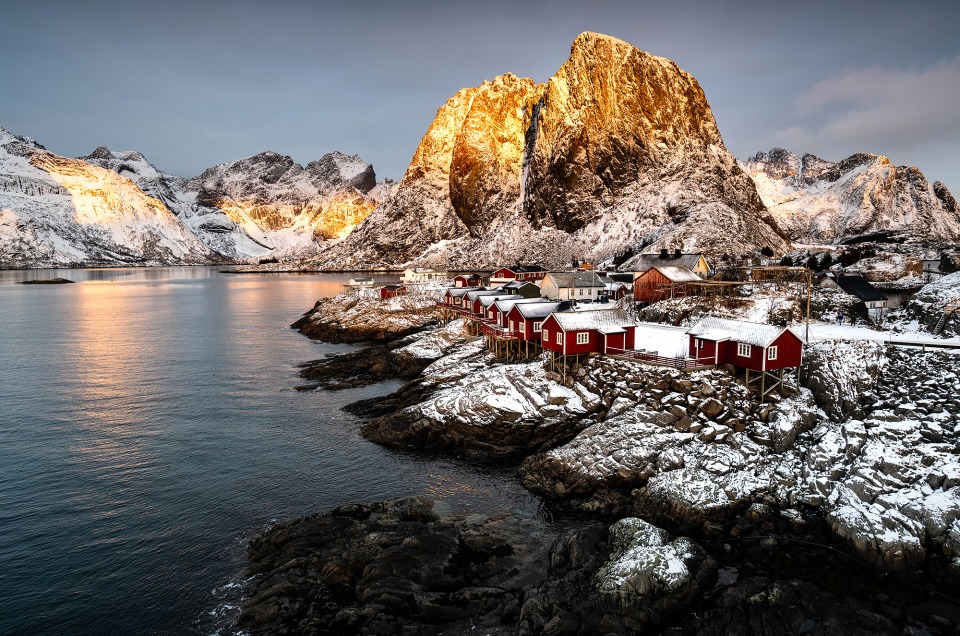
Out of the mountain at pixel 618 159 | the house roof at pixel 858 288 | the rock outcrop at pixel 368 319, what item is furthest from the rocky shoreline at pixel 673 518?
the mountain at pixel 618 159

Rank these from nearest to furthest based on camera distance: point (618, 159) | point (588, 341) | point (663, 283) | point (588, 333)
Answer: point (588, 333) → point (588, 341) → point (663, 283) → point (618, 159)

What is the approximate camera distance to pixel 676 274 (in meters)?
59.8

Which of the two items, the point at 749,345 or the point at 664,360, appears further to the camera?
the point at 664,360

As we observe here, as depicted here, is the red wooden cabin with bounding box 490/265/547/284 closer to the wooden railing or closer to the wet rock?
the wooden railing

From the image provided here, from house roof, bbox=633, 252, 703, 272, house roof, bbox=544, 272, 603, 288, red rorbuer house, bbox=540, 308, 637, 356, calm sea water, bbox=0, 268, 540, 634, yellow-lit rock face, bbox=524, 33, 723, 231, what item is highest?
yellow-lit rock face, bbox=524, 33, 723, 231

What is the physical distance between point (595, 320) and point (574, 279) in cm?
3354

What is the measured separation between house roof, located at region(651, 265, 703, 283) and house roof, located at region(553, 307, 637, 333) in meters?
23.2

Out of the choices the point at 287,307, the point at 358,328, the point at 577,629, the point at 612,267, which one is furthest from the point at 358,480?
the point at 612,267

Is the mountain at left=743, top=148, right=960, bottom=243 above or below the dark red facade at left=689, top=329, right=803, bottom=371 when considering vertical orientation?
above

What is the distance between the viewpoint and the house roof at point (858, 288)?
56125 mm

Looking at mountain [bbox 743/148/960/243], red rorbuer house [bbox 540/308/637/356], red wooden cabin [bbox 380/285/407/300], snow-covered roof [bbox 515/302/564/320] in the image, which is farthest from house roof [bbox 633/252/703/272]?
mountain [bbox 743/148/960/243]

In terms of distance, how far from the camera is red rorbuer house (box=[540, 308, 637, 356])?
36781 millimetres

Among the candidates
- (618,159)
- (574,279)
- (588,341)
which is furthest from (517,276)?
(618,159)

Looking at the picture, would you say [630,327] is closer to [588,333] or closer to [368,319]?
[588,333]
